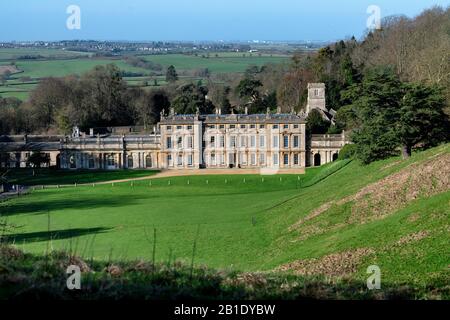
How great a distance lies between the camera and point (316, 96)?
7362cm

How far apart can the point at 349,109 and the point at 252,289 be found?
37.9 metres

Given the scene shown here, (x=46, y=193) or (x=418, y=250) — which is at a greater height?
(x=418, y=250)

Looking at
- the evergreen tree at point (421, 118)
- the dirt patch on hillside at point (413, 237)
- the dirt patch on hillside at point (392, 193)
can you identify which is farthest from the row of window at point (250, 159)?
the dirt patch on hillside at point (413, 237)

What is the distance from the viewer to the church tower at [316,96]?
7325 centimetres

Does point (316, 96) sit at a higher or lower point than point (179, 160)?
higher

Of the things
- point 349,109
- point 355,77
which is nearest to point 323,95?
point 355,77

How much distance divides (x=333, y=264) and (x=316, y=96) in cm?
5540

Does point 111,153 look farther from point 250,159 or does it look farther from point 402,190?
point 402,190

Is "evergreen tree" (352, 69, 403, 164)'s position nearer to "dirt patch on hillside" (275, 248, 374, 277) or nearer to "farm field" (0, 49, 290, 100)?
"dirt patch on hillside" (275, 248, 374, 277)

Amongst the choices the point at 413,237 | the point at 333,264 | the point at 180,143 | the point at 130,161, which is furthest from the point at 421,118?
the point at 130,161

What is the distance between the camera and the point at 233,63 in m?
185

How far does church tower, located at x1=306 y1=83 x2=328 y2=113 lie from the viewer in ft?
240

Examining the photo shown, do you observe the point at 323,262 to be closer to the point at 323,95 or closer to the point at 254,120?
the point at 254,120

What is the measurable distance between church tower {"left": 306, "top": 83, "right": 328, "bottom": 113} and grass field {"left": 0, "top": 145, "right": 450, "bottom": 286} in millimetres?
20984
